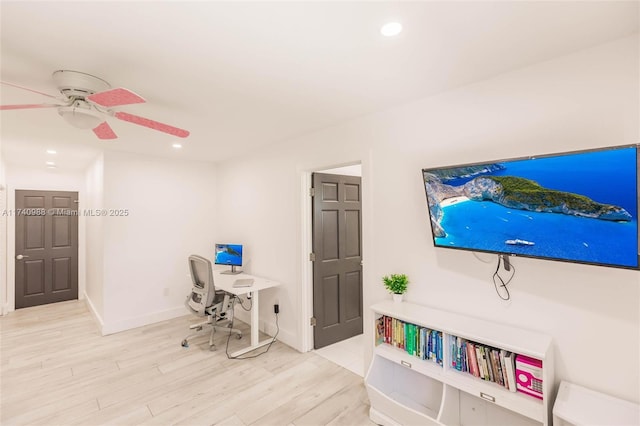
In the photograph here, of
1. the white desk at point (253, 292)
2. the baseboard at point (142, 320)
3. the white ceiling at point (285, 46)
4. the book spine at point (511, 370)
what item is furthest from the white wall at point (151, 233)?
the book spine at point (511, 370)

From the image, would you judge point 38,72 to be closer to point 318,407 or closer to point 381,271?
point 381,271

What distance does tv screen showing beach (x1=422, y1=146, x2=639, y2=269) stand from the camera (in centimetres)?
132

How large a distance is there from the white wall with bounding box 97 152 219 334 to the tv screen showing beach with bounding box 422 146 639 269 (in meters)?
3.80

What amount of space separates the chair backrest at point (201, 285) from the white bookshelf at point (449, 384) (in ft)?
6.51

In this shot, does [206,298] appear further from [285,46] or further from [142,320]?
[285,46]

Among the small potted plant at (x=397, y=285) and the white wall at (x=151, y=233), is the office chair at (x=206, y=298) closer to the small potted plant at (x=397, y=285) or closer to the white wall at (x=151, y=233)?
the white wall at (x=151, y=233)

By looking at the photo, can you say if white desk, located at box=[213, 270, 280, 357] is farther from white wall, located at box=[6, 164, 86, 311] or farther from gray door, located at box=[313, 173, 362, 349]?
white wall, located at box=[6, 164, 86, 311]

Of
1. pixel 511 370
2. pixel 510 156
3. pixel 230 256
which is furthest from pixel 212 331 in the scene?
pixel 510 156

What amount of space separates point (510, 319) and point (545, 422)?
54cm

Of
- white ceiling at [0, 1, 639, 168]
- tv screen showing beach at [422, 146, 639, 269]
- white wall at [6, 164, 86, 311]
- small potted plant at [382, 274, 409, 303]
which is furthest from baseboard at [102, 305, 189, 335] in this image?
tv screen showing beach at [422, 146, 639, 269]

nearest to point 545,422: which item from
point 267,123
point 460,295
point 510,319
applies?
point 510,319

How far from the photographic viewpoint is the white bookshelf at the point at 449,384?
1.56m

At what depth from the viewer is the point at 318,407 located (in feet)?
7.73

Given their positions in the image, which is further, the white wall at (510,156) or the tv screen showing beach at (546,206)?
the white wall at (510,156)
